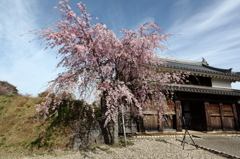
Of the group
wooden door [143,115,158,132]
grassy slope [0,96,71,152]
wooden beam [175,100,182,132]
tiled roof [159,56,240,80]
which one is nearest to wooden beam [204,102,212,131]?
wooden beam [175,100,182,132]

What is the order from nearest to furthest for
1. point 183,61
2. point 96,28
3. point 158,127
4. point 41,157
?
point 41,157 → point 96,28 → point 158,127 → point 183,61

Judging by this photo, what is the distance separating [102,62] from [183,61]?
1448 cm

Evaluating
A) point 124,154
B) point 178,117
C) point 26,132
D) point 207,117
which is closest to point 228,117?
point 207,117

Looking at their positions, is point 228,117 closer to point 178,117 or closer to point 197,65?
point 178,117

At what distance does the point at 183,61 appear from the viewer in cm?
1855

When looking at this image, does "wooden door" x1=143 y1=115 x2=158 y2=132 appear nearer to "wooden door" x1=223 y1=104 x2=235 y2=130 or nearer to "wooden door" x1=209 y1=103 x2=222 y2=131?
"wooden door" x1=209 y1=103 x2=222 y2=131

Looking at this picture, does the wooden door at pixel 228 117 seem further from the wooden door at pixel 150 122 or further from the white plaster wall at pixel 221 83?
the wooden door at pixel 150 122

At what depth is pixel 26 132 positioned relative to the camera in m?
7.91

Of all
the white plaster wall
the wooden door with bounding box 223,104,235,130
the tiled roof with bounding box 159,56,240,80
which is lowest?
the wooden door with bounding box 223,104,235,130

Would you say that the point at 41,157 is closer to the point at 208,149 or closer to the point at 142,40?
the point at 142,40

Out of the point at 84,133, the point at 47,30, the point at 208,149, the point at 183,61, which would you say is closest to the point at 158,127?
the point at 208,149

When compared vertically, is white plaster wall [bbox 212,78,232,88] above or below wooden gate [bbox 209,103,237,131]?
above

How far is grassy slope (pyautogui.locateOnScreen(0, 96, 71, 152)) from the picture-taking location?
7124mm

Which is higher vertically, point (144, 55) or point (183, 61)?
point (183, 61)
